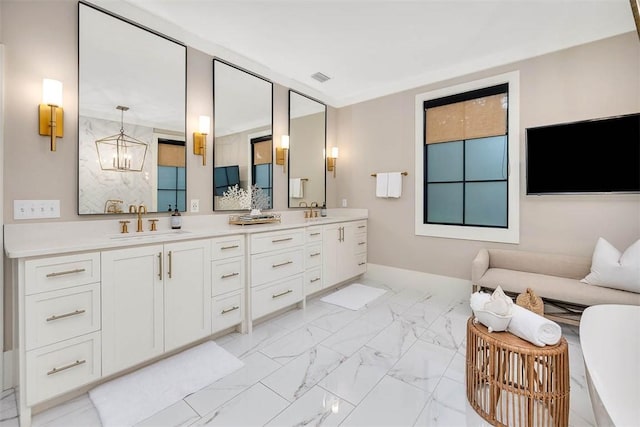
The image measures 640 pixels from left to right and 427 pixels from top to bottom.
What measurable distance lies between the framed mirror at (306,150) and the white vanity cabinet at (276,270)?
36.5 inches

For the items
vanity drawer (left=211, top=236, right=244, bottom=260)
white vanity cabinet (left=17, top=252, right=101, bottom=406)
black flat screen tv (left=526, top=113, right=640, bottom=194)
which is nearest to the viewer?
white vanity cabinet (left=17, top=252, right=101, bottom=406)

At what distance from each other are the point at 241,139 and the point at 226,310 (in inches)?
70.9

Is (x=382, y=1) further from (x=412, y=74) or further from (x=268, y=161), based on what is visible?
(x=268, y=161)

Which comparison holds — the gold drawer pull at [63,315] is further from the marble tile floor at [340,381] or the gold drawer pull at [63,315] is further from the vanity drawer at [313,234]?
the vanity drawer at [313,234]

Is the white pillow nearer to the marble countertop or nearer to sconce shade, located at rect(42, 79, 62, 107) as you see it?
the marble countertop

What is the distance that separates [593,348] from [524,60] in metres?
2.94

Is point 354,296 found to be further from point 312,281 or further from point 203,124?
point 203,124

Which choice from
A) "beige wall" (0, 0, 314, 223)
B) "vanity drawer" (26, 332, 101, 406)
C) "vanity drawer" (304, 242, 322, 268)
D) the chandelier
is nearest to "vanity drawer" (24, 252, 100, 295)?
"vanity drawer" (26, 332, 101, 406)

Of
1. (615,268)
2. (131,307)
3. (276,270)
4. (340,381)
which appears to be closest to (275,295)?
(276,270)

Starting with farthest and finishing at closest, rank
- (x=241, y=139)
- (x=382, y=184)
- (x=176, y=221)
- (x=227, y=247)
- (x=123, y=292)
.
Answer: (x=382, y=184) < (x=241, y=139) < (x=176, y=221) < (x=227, y=247) < (x=123, y=292)

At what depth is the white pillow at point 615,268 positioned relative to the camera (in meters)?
2.22

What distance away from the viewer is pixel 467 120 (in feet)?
11.3

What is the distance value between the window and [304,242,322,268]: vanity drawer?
4.59 ft

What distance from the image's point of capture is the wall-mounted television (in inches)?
116
